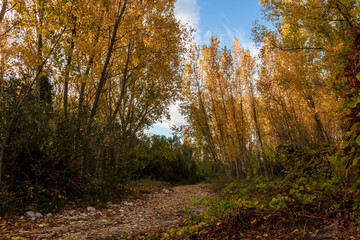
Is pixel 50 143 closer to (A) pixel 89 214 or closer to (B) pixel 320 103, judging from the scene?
(A) pixel 89 214

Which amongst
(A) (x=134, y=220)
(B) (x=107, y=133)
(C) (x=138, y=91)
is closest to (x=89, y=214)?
(A) (x=134, y=220)

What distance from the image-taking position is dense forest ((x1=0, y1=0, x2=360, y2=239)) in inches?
138

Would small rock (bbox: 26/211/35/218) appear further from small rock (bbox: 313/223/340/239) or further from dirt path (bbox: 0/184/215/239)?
small rock (bbox: 313/223/340/239)

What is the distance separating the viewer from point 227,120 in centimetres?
1279

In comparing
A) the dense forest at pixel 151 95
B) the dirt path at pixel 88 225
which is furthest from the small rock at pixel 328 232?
the dirt path at pixel 88 225

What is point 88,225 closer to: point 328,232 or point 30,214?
point 30,214

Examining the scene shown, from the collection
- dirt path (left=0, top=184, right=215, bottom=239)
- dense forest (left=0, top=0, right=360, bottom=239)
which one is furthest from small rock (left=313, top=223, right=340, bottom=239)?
dirt path (left=0, top=184, right=215, bottom=239)

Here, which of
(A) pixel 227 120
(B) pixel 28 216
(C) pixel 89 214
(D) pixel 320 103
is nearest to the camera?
(B) pixel 28 216

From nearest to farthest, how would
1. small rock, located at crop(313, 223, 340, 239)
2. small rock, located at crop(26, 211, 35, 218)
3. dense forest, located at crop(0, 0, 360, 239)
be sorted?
1. small rock, located at crop(313, 223, 340, 239)
2. dense forest, located at crop(0, 0, 360, 239)
3. small rock, located at crop(26, 211, 35, 218)

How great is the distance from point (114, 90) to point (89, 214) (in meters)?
7.40

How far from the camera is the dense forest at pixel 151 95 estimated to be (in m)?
3.51

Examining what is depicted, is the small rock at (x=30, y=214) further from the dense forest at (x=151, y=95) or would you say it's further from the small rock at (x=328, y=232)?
the small rock at (x=328, y=232)

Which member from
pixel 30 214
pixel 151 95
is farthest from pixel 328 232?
pixel 151 95

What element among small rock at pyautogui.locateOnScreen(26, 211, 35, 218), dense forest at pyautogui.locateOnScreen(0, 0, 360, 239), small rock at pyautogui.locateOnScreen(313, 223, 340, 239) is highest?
dense forest at pyautogui.locateOnScreen(0, 0, 360, 239)
